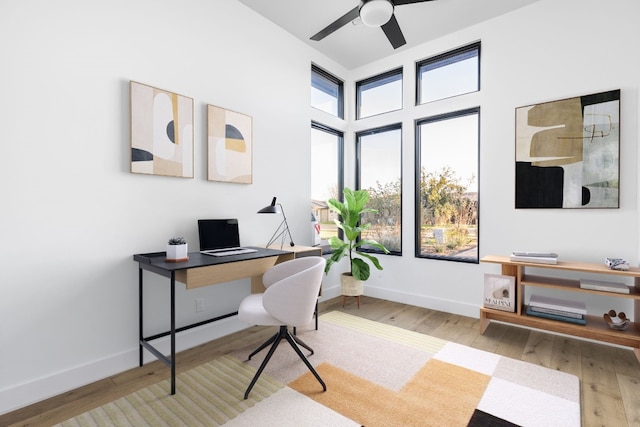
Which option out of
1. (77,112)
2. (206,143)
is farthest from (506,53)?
(77,112)

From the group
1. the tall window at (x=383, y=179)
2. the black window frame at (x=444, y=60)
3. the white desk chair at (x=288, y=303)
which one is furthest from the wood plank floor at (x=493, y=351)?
the black window frame at (x=444, y=60)

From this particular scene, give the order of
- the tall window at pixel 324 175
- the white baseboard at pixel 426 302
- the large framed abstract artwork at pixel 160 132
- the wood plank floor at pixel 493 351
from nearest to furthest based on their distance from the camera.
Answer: the wood plank floor at pixel 493 351, the large framed abstract artwork at pixel 160 132, the white baseboard at pixel 426 302, the tall window at pixel 324 175

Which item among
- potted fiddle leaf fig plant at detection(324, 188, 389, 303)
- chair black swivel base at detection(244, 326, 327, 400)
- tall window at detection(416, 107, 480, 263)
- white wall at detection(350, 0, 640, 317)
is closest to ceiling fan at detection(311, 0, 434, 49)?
white wall at detection(350, 0, 640, 317)

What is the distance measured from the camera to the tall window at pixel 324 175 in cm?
426

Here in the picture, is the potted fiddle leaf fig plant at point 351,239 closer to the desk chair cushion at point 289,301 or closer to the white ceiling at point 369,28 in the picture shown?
the desk chair cushion at point 289,301

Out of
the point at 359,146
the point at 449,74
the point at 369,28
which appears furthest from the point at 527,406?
the point at 369,28

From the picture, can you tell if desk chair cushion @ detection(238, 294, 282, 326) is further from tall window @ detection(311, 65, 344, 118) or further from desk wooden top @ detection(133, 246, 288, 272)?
tall window @ detection(311, 65, 344, 118)

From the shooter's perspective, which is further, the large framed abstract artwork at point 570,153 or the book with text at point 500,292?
the book with text at point 500,292

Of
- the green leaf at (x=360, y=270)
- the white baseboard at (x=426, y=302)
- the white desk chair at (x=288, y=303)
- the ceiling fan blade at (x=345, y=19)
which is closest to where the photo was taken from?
the white desk chair at (x=288, y=303)

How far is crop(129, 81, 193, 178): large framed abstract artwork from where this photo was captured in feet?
7.89

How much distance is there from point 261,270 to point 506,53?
351cm

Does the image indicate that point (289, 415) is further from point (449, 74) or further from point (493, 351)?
point (449, 74)

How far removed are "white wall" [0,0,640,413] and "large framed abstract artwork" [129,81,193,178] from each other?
0.29 ft

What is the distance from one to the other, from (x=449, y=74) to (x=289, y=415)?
13.4 feet
